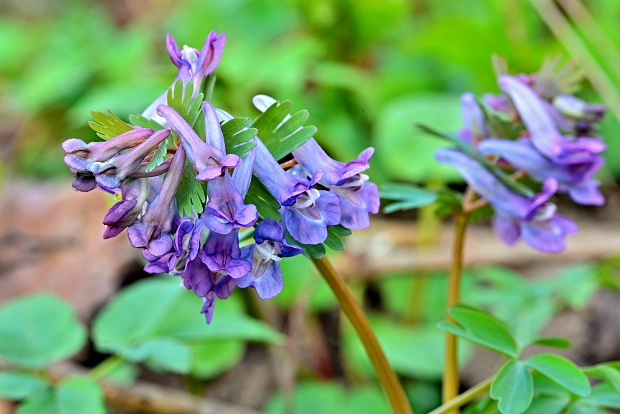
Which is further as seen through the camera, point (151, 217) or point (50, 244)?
point (50, 244)

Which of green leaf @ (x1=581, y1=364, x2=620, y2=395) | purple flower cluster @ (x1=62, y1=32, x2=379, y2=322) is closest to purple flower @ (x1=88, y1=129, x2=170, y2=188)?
purple flower cluster @ (x1=62, y1=32, x2=379, y2=322)

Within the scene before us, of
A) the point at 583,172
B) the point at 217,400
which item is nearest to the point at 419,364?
the point at 217,400

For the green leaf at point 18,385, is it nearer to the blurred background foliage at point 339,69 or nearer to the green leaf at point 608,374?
the green leaf at point 608,374

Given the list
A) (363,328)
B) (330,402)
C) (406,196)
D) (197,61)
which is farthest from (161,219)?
(330,402)

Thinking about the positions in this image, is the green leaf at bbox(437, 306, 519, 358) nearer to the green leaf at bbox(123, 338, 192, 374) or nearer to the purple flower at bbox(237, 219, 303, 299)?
the purple flower at bbox(237, 219, 303, 299)

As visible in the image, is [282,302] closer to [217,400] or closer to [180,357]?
[217,400]

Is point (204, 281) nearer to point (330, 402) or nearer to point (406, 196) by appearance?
point (406, 196)

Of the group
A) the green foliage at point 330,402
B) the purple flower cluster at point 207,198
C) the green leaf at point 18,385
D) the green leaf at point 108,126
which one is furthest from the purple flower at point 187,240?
the green foliage at point 330,402
